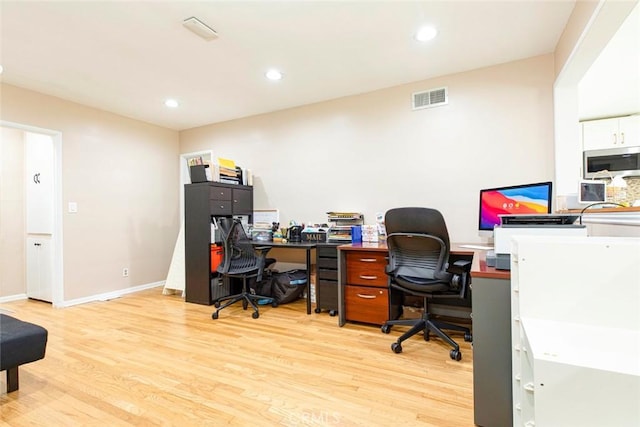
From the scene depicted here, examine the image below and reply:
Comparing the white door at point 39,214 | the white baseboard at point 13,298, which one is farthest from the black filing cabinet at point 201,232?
the white baseboard at point 13,298

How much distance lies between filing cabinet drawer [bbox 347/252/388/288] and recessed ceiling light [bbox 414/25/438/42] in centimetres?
187

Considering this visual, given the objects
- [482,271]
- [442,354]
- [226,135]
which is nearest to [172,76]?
[226,135]

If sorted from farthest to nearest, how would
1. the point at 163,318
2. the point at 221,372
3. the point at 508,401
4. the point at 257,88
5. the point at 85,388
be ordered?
the point at 257,88, the point at 163,318, the point at 221,372, the point at 85,388, the point at 508,401

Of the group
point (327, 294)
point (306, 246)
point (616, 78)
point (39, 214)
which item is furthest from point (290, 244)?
point (616, 78)

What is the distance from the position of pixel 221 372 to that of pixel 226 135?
355 cm

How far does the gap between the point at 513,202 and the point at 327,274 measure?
1.81m

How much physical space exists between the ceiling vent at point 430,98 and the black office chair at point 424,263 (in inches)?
61.3

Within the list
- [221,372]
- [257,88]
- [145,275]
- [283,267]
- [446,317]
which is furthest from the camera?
[145,275]

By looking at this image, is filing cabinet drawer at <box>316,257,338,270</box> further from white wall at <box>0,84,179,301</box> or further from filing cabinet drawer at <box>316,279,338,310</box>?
white wall at <box>0,84,179,301</box>

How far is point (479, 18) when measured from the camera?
7.51ft

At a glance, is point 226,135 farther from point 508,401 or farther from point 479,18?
point 508,401

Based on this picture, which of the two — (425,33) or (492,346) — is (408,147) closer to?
(425,33)

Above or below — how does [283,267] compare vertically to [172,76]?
below

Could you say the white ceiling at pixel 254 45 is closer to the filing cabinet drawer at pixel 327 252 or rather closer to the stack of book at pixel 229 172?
the stack of book at pixel 229 172
